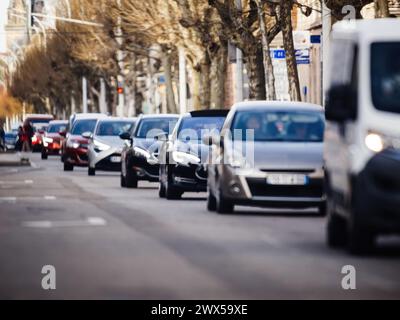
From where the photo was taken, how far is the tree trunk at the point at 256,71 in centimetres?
5184

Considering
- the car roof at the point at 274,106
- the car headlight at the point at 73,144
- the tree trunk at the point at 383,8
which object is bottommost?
the car headlight at the point at 73,144

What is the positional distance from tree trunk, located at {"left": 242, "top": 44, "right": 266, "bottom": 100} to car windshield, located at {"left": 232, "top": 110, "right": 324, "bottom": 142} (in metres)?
27.6

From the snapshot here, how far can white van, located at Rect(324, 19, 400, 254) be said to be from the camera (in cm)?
1542

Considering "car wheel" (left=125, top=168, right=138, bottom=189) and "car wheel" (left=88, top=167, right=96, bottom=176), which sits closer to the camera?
"car wheel" (left=125, top=168, right=138, bottom=189)

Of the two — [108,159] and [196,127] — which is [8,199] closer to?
[196,127]

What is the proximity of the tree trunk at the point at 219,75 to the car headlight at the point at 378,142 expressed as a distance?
47.2 meters

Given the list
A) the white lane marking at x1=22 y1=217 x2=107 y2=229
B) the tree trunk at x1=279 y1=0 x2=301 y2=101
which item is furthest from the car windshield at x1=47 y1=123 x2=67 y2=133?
the white lane marking at x1=22 y1=217 x2=107 y2=229

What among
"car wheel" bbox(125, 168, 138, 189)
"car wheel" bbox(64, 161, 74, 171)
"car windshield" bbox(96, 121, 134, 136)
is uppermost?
"car windshield" bbox(96, 121, 134, 136)

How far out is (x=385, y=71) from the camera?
1656 centimetres

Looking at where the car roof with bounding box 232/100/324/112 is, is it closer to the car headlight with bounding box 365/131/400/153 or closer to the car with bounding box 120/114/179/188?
the car headlight with bounding box 365/131/400/153

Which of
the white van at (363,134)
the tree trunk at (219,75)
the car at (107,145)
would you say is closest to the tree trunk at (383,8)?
the car at (107,145)

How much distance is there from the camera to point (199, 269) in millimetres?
14172

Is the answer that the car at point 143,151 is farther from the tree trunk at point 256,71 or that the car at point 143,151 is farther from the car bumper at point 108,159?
the tree trunk at point 256,71
